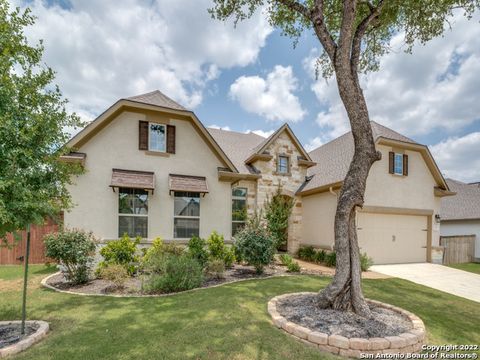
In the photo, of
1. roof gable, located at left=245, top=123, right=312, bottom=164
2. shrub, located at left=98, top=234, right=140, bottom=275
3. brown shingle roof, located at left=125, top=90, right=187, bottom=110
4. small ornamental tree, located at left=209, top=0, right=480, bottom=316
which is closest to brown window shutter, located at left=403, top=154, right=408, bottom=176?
roof gable, located at left=245, top=123, right=312, bottom=164

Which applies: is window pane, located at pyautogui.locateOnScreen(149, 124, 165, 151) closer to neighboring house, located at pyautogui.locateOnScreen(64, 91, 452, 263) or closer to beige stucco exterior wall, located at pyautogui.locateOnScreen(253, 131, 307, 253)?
neighboring house, located at pyautogui.locateOnScreen(64, 91, 452, 263)

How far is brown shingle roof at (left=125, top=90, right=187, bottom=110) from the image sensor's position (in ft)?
36.0

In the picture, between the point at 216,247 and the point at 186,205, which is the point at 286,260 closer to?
the point at 216,247

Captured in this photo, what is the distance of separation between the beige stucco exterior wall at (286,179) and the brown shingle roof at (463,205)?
13658 mm

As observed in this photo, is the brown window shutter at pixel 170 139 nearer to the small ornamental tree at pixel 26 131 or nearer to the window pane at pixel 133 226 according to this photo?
the window pane at pixel 133 226

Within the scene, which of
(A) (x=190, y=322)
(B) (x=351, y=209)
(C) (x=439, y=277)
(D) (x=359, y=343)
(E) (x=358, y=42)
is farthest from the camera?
(C) (x=439, y=277)

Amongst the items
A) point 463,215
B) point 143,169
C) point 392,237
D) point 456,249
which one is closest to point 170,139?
point 143,169

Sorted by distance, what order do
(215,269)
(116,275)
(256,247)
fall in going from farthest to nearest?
(256,247)
(215,269)
(116,275)

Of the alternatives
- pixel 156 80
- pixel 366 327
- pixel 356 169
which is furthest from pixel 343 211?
pixel 156 80

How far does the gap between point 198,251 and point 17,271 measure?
7174 millimetres

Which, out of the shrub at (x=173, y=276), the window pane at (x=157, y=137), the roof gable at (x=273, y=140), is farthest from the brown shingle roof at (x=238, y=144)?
the shrub at (x=173, y=276)

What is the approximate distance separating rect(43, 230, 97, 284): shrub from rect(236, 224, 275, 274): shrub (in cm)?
505

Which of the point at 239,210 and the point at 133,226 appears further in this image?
the point at 239,210

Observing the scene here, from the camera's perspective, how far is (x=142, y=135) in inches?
430
